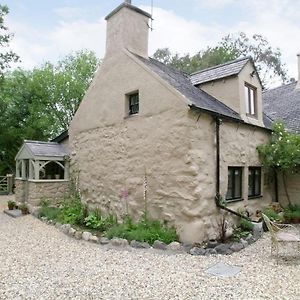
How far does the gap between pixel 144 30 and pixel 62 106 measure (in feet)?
47.8

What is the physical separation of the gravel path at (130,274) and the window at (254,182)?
9.81ft

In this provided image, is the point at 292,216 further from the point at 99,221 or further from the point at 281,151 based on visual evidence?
the point at 99,221

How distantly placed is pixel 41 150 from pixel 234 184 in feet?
28.3

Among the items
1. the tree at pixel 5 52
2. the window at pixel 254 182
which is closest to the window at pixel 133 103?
the window at pixel 254 182

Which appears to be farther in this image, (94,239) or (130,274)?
(94,239)

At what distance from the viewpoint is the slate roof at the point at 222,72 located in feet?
34.6

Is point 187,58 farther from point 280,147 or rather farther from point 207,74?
point 280,147

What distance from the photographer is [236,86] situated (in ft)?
34.1

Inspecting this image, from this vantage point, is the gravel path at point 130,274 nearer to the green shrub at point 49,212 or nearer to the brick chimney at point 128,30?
the green shrub at point 49,212

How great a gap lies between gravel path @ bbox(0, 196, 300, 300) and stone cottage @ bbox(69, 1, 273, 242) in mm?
1522

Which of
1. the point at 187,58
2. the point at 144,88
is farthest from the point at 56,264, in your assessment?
the point at 187,58

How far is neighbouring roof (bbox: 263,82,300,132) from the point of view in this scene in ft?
43.3

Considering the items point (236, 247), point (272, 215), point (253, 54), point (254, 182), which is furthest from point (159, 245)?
point (253, 54)

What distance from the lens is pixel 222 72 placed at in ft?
35.9
